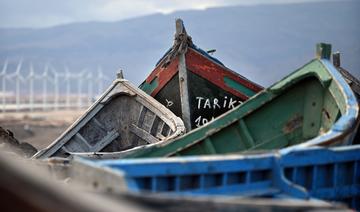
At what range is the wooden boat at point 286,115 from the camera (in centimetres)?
696

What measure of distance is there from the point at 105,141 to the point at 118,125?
1.17ft

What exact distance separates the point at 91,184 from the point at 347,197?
2534mm

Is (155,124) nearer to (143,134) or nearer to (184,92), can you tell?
(143,134)

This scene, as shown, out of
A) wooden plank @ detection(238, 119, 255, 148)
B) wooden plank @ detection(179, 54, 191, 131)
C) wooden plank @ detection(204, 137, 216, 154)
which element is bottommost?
wooden plank @ detection(204, 137, 216, 154)

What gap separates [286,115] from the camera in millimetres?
7492

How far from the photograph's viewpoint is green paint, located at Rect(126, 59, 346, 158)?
7082 mm

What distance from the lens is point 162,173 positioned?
14.9ft

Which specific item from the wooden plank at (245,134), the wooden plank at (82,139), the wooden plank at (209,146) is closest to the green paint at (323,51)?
the wooden plank at (245,134)

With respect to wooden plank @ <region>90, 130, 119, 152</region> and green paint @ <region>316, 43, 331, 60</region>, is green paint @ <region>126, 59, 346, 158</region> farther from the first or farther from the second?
wooden plank @ <region>90, 130, 119, 152</region>

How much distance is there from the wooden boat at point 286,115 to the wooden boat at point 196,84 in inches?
147

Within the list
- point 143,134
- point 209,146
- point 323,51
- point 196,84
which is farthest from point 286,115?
point 196,84

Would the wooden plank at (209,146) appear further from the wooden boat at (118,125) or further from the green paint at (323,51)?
the wooden boat at (118,125)

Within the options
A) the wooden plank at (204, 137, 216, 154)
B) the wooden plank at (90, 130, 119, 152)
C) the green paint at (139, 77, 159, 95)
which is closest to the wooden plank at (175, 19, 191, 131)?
the green paint at (139, 77, 159, 95)

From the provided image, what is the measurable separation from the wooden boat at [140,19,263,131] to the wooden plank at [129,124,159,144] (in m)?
0.83
